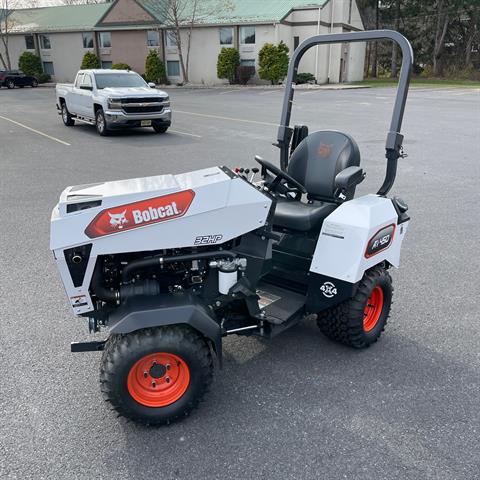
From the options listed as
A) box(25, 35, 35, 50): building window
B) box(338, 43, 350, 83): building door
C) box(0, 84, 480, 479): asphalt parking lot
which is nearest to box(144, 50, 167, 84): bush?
box(25, 35, 35, 50): building window

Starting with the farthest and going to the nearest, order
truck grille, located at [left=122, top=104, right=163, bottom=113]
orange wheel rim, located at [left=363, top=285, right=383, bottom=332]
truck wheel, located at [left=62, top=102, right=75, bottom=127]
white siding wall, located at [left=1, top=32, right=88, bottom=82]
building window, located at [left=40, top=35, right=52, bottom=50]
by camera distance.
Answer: building window, located at [left=40, top=35, right=52, bottom=50] < white siding wall, located at [left=1, top=32, right=88, bottom=82] < truck wheel, located at [left=62, top=102, right=75, bottom=127] < truck grille, located at [left=122, top=104, right=163, bottom=113] < orange wheel rim, located at [left=363, top=285, right=383, bottom=332]

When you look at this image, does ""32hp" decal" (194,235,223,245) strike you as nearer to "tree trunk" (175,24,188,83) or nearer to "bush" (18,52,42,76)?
"tree trunk" (175,24,188,83)

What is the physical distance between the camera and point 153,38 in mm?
38531

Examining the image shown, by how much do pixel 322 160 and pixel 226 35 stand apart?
35463 millimetres

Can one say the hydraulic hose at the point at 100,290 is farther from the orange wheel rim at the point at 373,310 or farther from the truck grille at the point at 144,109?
the truck grille at the point at 144,109

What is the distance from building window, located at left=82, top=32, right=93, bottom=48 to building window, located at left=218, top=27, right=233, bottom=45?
11.6 metres

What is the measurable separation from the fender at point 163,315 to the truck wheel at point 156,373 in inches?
3.3

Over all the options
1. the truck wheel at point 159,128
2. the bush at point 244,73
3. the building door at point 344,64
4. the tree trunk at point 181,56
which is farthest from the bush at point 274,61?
the truck wheel at point 159,128

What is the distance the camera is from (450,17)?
4488cm

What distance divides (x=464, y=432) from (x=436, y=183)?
20.5ft

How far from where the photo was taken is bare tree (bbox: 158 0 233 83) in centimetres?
3622

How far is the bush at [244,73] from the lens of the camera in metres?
34.8

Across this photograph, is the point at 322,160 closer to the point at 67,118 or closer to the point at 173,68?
the point at 67,118

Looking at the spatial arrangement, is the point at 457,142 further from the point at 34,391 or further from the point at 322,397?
the point at 34,391
